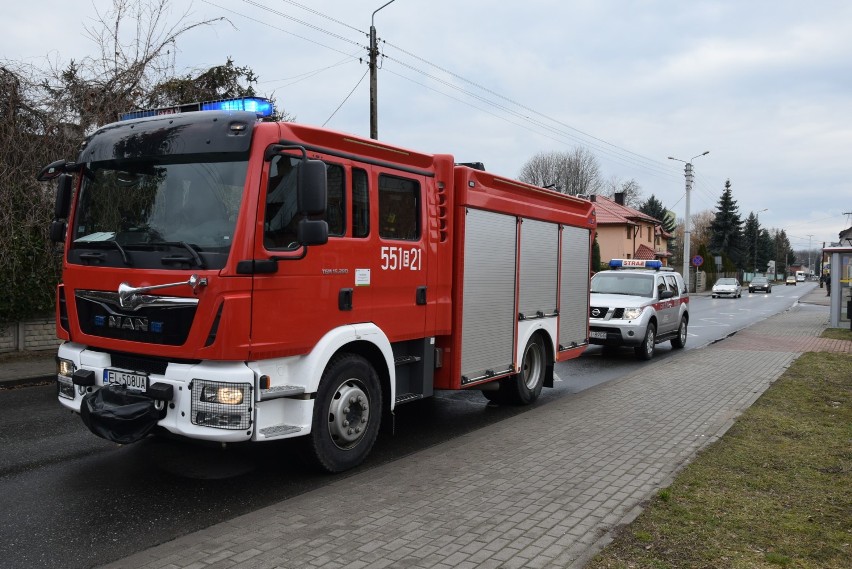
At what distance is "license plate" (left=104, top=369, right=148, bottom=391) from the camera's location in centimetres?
496

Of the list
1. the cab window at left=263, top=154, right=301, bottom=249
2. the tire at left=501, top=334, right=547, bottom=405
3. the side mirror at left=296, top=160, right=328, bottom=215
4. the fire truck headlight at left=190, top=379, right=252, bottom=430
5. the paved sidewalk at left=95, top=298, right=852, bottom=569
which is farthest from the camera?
the tire at left=501, top=334, right=547, bottom=405

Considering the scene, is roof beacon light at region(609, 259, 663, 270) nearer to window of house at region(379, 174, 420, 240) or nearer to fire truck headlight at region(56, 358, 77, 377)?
window of house at region(379, 174, 420, 240)

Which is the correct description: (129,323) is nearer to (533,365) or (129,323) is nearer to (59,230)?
(59,230)

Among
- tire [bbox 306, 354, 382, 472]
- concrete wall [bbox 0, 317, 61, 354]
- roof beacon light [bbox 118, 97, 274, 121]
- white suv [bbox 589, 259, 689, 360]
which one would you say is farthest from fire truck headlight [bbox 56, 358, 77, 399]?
white suv [bbox 589, 259, 689, 360]

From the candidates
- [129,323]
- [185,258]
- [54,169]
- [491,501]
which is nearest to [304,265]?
[185,258]

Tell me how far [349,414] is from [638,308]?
9.23 metres

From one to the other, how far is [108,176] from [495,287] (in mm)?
3999

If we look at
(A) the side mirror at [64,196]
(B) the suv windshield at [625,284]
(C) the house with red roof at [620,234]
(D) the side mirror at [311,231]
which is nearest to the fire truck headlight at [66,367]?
(A) the side mirror at [64,196]

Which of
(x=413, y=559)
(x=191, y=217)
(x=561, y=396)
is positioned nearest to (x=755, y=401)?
(x=561, y=396)

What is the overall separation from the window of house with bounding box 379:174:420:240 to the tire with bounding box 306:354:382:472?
1.21 metres

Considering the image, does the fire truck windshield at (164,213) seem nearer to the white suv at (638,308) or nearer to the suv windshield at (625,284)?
the white suv at (638,308)

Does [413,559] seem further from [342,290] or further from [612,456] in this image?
[612,456]

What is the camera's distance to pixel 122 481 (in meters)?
5.37

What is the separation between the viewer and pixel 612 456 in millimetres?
6070
